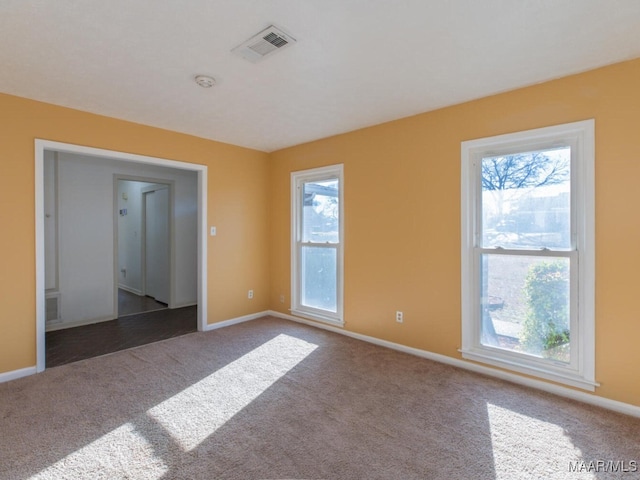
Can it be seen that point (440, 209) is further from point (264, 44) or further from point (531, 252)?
point (264, 44)

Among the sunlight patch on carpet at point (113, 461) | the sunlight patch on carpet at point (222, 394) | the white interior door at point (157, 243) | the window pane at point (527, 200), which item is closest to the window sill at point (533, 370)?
the window pane at point (527, 200)

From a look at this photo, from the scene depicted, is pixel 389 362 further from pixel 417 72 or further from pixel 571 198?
pixel 417 72

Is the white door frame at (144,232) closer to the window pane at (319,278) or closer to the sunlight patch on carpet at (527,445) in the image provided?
the window pane at (319,278)

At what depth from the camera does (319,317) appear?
4301mm

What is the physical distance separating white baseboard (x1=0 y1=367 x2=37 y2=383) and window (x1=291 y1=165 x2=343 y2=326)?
2.82 meters

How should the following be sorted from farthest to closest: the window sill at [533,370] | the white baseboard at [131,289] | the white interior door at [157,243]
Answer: the white baseboard at [131,289]
the white interior door at [157,243]
the window sill at [533,370]

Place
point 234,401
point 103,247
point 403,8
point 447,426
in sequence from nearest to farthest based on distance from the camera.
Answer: point 403,8, point 447,426, point 234,401, point 103,247

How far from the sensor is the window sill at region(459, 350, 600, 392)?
2434mm

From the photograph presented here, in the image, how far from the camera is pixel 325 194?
169 inches

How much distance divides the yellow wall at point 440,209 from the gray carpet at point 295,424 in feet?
1.70

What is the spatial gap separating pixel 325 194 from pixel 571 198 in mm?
2606

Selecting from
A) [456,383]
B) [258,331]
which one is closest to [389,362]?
[456,383]

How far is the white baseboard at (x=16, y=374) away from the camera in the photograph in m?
2.78

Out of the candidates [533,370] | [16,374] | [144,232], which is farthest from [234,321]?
[533,370]
